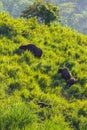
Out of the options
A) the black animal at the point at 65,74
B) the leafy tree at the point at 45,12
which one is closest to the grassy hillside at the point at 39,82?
the black animal at the point at 65,74

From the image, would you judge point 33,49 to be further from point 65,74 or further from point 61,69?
point 65,74

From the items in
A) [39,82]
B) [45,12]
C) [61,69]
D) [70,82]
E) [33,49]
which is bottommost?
[70,82]

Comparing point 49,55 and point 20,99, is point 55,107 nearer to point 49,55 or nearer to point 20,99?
point 20,99

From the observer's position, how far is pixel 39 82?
83.8 feet

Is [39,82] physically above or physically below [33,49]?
below

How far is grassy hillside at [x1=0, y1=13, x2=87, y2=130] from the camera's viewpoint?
17.8 metres

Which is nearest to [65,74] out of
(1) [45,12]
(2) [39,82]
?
(2) [39,82]

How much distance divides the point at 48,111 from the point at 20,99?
195cm

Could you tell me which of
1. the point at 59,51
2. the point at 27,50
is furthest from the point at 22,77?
the point at 59,51

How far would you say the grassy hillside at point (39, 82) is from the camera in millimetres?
17750

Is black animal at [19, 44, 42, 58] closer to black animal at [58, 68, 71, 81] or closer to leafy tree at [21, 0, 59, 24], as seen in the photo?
black animal at [58, 68, 71, 81]

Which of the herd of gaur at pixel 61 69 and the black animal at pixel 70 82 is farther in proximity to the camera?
the herd of gaur at pixel 61 69

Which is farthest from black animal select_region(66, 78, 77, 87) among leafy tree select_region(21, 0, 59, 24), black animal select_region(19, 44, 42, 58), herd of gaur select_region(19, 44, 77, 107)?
leafy tree select_region(21, 0, 59, 24)

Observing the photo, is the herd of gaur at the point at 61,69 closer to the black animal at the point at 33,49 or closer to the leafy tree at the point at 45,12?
the black animal at the point at 33,49
